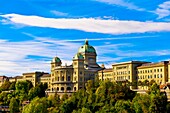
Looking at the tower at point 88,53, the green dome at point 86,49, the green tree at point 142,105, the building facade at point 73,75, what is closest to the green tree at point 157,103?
the green tree at point 142,105

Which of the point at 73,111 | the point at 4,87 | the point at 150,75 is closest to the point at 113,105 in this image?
the point at 73,111

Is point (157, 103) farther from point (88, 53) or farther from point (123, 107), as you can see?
point (88, 53)

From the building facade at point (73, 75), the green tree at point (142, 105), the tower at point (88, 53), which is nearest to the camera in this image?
the green tree at point (142, 105)

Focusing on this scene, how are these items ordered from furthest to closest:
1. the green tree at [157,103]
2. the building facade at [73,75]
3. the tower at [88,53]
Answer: the tower at [88,53] < the building facade at [73,75] < the green tree at [157,103]

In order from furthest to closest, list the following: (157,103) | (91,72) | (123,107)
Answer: (91,72), (123,107), (157,103)

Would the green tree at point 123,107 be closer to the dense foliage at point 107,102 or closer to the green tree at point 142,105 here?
the dense foliage at point 107,102

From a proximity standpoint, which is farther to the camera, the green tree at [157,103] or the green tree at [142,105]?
the green tree at [142,105]

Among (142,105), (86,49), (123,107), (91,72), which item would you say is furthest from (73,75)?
(142,105)

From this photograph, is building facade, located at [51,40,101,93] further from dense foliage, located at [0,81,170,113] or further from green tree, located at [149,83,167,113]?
green tree, located at [149,83,167,113]

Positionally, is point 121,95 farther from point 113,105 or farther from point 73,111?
point 73,111

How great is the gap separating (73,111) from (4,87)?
254 ft

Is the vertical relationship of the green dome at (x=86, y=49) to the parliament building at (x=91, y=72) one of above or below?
above

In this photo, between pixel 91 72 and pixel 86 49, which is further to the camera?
pixel 86 49

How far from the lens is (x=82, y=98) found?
92938 mm
